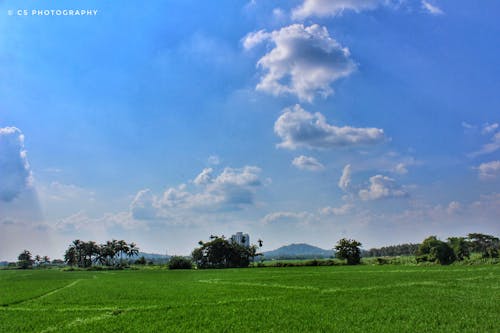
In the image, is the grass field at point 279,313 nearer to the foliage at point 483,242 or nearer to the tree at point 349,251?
the tree at point 349,251

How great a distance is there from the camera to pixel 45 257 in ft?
547

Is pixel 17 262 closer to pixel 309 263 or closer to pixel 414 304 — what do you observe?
pixel 309 263

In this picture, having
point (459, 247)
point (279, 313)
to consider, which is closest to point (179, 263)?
point (459, 247)

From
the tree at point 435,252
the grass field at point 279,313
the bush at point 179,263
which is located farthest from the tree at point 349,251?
the grass field at point 279,313

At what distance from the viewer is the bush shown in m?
89.0

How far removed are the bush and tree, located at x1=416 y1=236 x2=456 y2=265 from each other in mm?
50483

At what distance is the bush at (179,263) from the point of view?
8900cm

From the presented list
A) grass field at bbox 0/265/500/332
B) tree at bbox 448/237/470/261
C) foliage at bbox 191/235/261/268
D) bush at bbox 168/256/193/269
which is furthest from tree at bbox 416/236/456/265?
grass field at bbox 0/265/500/332

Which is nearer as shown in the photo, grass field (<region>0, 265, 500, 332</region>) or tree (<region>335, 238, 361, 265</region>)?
grass field (<region>0, 265, 500, 332</region>)

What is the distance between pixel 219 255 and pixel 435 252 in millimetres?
45609

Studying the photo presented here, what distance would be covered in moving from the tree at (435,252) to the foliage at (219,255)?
38678 mm

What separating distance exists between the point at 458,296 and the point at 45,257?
179231 millimetres

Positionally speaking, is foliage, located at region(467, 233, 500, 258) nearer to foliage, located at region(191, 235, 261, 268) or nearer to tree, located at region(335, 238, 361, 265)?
tree, located at region(335, 238, 361, 265)

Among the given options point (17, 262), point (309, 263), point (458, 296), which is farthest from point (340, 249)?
point (17, 262)
